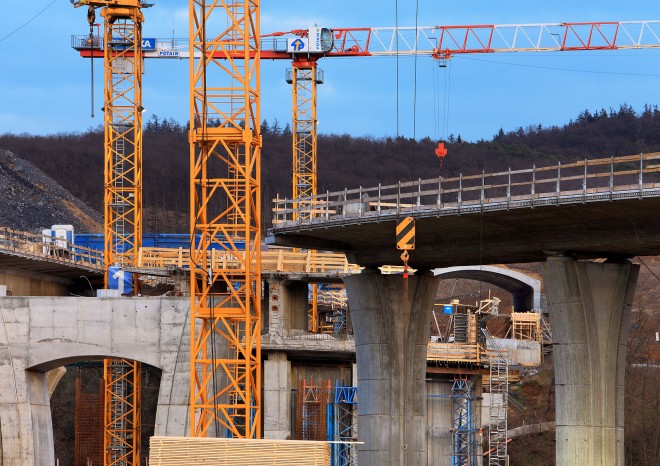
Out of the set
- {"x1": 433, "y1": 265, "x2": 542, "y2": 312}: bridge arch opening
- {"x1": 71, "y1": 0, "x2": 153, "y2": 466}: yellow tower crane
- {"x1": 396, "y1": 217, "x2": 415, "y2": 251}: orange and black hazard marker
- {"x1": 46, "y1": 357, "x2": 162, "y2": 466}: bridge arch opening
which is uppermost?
{"x1": 71, "y1": 0, "x2": 153, "y2": 466}: yellow tower crane

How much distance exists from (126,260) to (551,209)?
149 feet

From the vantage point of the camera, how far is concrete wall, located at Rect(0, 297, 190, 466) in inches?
2822

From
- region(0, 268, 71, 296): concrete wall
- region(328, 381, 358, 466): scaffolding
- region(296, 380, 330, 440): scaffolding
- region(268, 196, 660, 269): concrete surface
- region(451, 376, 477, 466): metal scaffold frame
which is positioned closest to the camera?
region(268, 196, 660, 269): concrete surface

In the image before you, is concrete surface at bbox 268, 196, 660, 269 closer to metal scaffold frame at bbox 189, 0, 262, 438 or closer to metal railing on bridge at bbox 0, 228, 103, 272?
metal scaffold frame at bbox 189, 0, 262, 438

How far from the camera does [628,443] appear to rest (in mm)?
95500

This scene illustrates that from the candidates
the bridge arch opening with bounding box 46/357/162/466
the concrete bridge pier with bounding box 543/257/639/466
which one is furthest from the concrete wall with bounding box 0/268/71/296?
the concrete bridge pier with bounding box 543/257/639/466

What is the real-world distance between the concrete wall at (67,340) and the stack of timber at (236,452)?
24050mm

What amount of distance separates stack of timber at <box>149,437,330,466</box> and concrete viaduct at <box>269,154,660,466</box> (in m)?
11.1

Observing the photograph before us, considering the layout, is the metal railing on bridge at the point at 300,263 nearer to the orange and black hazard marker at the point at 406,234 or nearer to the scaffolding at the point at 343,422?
the scaffolding at the point at 343,422

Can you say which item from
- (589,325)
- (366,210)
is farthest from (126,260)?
(589,325)

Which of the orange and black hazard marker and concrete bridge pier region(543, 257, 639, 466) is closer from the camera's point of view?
concrete bridge pier region(543, 257, 639, 466)

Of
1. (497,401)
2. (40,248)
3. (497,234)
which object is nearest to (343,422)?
(497,401)

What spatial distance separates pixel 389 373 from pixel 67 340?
16332 millimetres

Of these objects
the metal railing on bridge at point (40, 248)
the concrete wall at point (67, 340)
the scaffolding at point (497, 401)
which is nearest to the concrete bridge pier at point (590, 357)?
the concrete wall at point (67, 340)
